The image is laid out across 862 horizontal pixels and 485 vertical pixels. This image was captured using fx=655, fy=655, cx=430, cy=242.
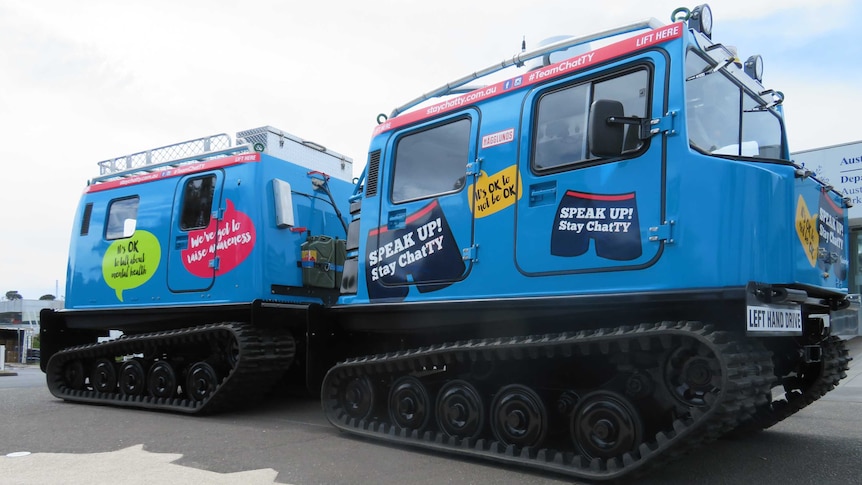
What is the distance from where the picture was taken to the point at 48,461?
4.91 meters

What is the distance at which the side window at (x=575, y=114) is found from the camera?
4.38 m

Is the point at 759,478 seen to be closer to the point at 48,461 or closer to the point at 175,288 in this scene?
the point at 48,461

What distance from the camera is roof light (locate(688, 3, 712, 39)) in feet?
15.0

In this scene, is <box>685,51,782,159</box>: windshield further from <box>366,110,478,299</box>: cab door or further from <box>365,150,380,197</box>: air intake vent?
<box>365,150,380,197</box>: air intake vent

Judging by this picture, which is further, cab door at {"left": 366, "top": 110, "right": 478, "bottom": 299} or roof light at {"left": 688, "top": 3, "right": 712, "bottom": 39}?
cab door at {"left": 366, "top": 110, "right": 478, "bottom": 299}

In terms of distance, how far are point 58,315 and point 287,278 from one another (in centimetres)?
368

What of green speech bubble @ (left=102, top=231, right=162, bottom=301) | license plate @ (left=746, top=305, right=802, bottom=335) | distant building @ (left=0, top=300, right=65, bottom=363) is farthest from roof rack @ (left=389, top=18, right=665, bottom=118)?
distant building @ (left=0, top=300, right=65, bottom=363)

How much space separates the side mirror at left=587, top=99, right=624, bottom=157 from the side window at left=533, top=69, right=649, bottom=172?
0.12 metres

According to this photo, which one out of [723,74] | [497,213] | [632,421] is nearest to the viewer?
[632,421]

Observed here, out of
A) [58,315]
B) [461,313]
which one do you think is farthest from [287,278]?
[58,315]

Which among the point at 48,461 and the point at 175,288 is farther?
the point at 175,288

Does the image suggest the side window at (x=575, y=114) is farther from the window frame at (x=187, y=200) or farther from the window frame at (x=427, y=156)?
the window frame at (x=187, y=200)

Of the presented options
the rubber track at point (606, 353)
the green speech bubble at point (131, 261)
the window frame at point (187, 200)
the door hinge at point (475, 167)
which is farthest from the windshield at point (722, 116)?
the green speech bubble at point (131, 261)

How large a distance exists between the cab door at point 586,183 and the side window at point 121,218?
570cm
